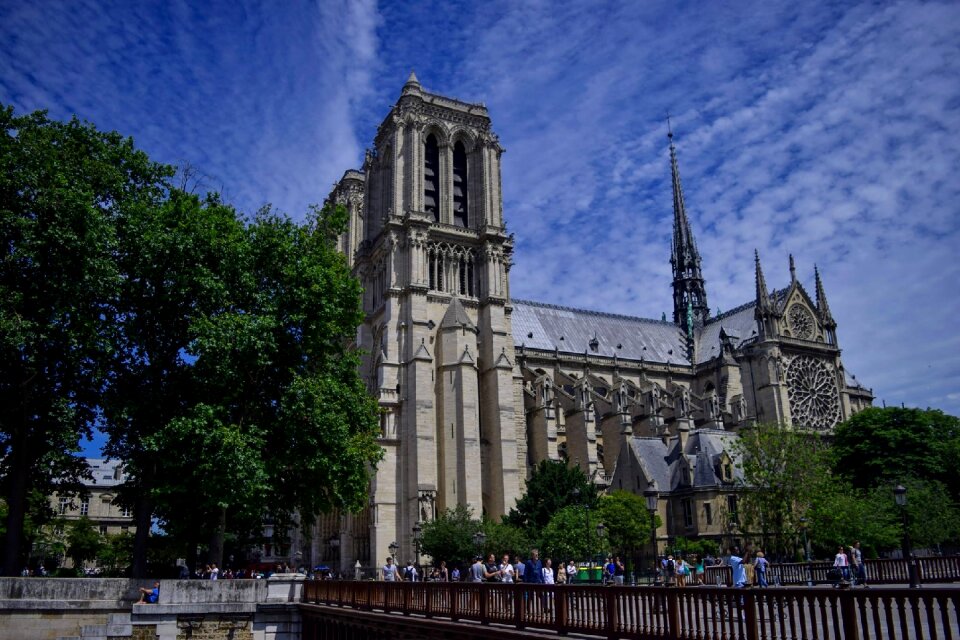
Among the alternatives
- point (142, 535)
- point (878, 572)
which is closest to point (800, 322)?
point (878, 572)

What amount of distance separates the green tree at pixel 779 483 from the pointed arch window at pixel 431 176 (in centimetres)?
2793

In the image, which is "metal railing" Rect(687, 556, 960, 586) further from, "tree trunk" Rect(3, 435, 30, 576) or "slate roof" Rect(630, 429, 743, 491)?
"tree trunk" Rect(3, 435, 30, 576)

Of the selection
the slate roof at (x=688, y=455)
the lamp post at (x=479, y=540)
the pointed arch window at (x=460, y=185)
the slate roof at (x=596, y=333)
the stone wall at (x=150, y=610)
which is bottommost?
the stone wall at (x=150, y=610)

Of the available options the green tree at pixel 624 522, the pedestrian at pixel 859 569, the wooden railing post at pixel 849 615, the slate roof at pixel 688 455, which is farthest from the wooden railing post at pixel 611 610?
the slate roof at pixel 688 455

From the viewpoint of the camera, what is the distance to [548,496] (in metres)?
45.8

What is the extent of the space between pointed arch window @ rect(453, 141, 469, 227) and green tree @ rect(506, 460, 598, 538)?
68.3 ft

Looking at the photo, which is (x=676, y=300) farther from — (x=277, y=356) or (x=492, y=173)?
(x=277, y=356)

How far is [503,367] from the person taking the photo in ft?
173

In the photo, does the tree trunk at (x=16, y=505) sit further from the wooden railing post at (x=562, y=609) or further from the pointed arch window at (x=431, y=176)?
the pointed arch window at (x=431, y=176)

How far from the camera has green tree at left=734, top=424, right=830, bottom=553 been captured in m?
38.9

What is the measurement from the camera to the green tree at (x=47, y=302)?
26.0m

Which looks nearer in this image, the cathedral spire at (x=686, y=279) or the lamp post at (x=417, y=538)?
the lamp post at (x=417, y=538)

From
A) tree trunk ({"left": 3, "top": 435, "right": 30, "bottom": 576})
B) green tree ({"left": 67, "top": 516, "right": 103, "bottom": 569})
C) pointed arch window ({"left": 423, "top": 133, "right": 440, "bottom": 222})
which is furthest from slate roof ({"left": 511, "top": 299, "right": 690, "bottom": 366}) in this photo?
tree trunk ({"left": 3, "top": 435, "right": 30, "bottom": 576})

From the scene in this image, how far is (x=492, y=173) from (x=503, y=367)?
1545 cm
